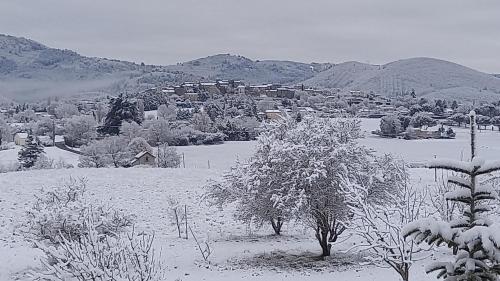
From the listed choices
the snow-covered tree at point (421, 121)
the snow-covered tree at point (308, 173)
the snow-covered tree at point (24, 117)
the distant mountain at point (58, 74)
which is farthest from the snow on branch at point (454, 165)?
the snow-covered tree at point (24, 117)

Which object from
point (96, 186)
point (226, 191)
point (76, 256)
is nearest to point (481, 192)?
point (76, 256)

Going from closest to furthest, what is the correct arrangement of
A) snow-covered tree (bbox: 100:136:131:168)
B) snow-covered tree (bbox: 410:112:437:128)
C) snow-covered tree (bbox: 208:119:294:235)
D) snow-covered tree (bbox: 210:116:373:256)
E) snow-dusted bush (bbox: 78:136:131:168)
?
snow-covered tree (bbox: 210:116:373:256) < snow-covered tree (bbox: 208:119:294:235) < snow-dusted bush (bbox: 78:136:131:168) < snow-covered tree (bbox: 100:136:131:168) < snow-covered tree (bbox: 410:112:437:128)

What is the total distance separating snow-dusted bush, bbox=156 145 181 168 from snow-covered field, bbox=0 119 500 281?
19.3 meters

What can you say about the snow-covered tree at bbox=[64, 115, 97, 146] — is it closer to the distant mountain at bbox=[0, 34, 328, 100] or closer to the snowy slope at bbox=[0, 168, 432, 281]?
the distant mountain at bbox=[0, 34, 328, 100]

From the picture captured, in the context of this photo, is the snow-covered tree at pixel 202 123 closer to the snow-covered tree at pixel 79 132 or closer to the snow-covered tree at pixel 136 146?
the snow-covered tree at pixel 79 132

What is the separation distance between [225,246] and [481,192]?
17.3 meters

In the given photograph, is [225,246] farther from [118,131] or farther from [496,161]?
[118,131]

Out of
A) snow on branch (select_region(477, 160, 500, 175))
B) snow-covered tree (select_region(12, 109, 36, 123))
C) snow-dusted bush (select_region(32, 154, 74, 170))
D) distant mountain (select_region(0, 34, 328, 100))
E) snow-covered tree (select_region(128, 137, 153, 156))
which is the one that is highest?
distant mountain (select_region(0, 34, 328, 100))

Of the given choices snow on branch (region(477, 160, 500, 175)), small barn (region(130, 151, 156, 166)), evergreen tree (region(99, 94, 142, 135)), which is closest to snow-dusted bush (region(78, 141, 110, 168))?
small barn (region(130, 151, 156, 166))

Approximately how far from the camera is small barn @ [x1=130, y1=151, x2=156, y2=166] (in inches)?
2231

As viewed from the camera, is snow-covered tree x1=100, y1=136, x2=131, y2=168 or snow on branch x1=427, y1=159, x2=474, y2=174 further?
snow-covered tree x1=100, y1=136, x2=131, y2=168

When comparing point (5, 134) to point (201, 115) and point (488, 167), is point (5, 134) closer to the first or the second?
point (201, 115)

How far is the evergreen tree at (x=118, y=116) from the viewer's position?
7988 centimetres

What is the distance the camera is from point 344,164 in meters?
17.4
